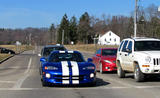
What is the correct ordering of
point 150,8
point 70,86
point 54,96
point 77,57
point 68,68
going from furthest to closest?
point 150,8 → point 77,57 → point 70,86 → point 68,68 → point 54,96

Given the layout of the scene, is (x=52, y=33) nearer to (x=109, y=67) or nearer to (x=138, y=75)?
(x=109, y=67)

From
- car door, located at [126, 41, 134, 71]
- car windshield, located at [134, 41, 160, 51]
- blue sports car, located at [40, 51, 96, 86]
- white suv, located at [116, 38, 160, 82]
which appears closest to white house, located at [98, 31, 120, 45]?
white suv, located at [116, 38, 160, 82]

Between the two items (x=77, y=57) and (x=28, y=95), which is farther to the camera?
Result: (x=77, y=57)

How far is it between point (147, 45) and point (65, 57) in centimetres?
386

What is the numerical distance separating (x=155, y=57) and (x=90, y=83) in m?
2.95

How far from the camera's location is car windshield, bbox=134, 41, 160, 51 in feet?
45.7

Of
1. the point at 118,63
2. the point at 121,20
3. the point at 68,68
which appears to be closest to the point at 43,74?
the point at 68,68

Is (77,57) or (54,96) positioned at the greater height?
(77,57)

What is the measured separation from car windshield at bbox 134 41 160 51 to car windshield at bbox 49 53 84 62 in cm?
274

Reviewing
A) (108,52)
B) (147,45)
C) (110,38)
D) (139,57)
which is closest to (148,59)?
(139,57)

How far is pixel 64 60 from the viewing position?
12.8 meters

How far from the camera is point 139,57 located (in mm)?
12992

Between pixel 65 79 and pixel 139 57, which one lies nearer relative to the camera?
pixel 65 79

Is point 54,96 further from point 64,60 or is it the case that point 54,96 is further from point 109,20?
point 109,20
